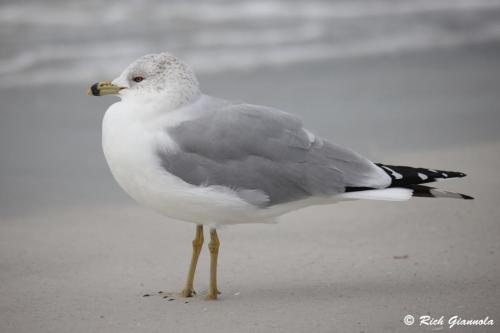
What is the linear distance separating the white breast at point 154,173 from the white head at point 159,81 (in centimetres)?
9

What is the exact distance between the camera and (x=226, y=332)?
13.5 feet

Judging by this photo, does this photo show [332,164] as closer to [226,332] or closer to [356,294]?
[356,294]

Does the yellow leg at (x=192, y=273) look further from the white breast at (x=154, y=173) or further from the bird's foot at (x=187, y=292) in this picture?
the white breast at (x=154, y=173)

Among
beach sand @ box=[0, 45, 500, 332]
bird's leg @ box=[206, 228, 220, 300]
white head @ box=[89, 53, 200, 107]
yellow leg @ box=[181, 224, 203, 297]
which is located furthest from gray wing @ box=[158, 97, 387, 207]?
beach sand @ box=[0, 45, 500, 332]

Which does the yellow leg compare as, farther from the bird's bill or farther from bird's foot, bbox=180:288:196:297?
the bird's bill

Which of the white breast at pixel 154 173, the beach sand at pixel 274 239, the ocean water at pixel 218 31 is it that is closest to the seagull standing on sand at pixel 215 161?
the white breast at pixel 154 173

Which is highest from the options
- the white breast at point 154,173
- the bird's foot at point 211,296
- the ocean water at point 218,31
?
the ocean water at point 218,31

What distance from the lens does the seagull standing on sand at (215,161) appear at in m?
4.38

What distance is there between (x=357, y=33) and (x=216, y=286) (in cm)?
810

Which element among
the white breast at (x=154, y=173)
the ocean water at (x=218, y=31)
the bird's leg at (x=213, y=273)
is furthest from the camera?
the ocean water at (x=218, y=31)

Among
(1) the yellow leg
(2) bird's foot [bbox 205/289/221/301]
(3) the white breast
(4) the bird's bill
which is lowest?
(2) bird's foot [bbox 205/289/221/301]

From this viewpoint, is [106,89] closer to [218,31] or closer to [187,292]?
[187,292]

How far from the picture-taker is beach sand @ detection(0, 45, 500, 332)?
14.3 feet

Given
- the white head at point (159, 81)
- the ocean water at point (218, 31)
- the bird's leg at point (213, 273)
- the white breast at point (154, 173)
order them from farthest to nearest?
the ocean water at point (218, 31), the bird's leg at point (213, 273), the white head at point (159, 81), the white breast at point (154, 173)
